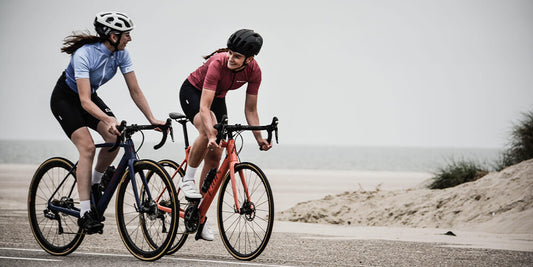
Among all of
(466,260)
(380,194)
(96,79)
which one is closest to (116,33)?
(96,79)

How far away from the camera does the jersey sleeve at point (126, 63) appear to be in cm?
716

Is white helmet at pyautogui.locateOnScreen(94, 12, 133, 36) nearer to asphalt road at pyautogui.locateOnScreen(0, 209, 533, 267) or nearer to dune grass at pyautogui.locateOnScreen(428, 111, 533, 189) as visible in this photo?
asphalt road at pyautogui.locateOnScreen(0, 209, 533, 267)

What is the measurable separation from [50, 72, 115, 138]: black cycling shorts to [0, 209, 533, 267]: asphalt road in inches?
49.8

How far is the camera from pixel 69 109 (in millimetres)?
7094

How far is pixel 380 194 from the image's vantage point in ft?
54.4

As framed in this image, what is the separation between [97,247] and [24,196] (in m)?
13.3

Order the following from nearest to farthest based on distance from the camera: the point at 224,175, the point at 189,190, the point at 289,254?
the point at 224,175 → the point at 189,190 → the point at 289,254

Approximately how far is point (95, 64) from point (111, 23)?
1.37ft

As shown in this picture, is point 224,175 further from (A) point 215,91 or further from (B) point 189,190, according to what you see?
(A) point 215,91

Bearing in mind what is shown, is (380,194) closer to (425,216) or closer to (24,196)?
(425,216)

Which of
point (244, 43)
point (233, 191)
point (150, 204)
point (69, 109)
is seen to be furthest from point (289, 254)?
point (69, 109)

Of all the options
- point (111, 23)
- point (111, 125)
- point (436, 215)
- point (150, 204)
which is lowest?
point (436, 215)

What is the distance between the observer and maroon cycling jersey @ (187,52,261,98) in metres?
7.14

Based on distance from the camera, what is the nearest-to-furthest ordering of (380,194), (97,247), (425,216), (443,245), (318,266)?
(318,266)
(97,247)
(443,245)
(425,216)
(380,194)
